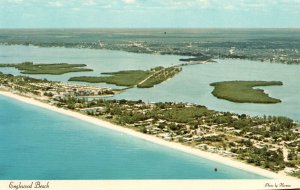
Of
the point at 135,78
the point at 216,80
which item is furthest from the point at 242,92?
the point at 135,78

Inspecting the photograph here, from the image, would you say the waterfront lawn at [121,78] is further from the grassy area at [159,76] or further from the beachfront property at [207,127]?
the beachfront property at [207,127]

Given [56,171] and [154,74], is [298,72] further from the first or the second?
[56,171]

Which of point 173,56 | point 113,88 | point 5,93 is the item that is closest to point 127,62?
point 173,56

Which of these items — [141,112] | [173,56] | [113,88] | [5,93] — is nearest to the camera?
[141,112]

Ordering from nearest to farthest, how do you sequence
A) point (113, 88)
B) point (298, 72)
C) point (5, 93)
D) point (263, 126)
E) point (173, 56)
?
point (263, 126), point (5, 93), point (113, 88), point (298, 72), point (173, 56)

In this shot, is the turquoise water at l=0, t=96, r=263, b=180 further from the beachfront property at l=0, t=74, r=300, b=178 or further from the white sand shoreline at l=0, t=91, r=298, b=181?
the beachfront property at l=0, t=74, r=300, b=178

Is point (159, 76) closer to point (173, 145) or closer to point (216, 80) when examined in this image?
point (216, 80)
